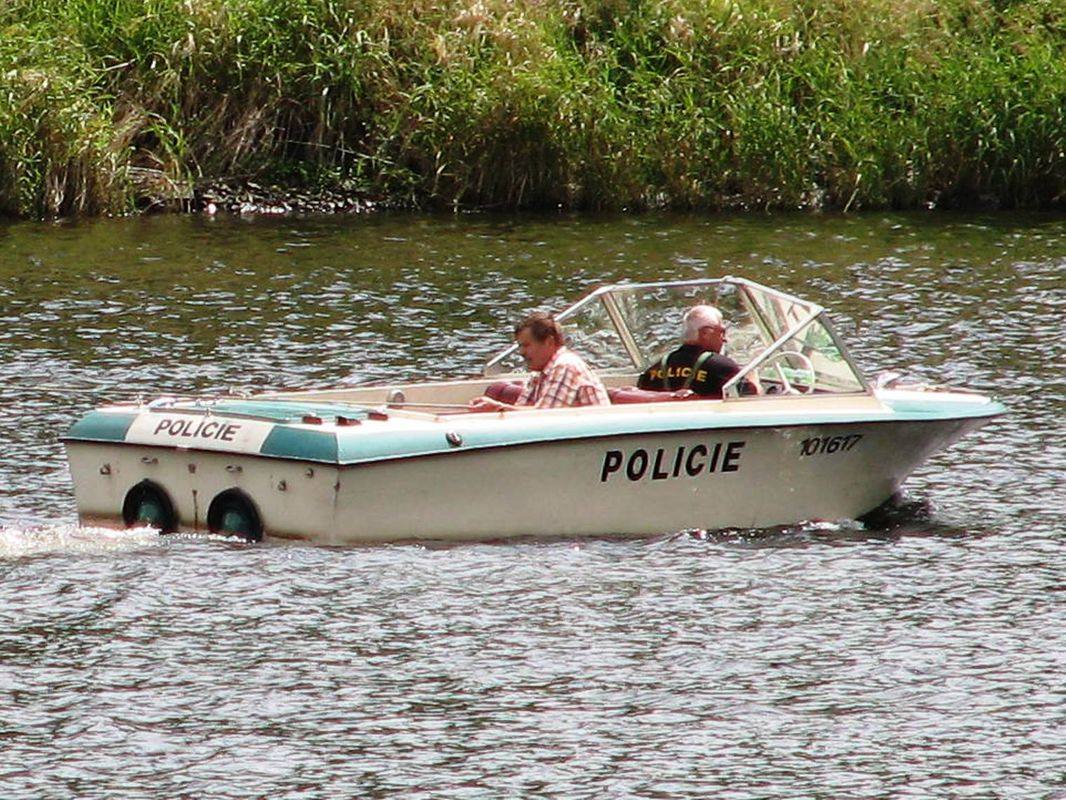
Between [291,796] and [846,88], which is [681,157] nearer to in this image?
[846,88]

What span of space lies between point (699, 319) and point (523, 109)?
15784 millimetres

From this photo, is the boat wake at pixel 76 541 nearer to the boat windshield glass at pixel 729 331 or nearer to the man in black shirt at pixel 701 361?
the boat windshield glass at pixel 729 331

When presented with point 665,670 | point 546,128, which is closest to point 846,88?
point 546,128

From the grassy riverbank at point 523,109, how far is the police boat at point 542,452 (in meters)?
15.3

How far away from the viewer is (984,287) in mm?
22828

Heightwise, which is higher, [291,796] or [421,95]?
[421,95]

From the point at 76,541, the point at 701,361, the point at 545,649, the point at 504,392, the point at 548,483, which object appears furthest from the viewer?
the point at 504,392

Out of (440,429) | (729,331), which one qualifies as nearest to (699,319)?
(729,331)

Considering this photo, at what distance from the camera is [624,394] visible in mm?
13094

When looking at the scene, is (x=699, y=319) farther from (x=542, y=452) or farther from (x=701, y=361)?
(x=542, y=452)

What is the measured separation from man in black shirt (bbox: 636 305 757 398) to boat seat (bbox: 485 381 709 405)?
8cm

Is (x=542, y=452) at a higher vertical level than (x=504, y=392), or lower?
lower

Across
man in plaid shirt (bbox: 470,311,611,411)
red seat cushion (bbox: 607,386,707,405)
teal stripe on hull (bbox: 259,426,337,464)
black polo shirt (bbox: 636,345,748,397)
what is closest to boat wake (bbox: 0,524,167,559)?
teal stripe on hull (bbox: 259,426,337,464)

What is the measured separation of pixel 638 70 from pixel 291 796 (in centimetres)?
2254
